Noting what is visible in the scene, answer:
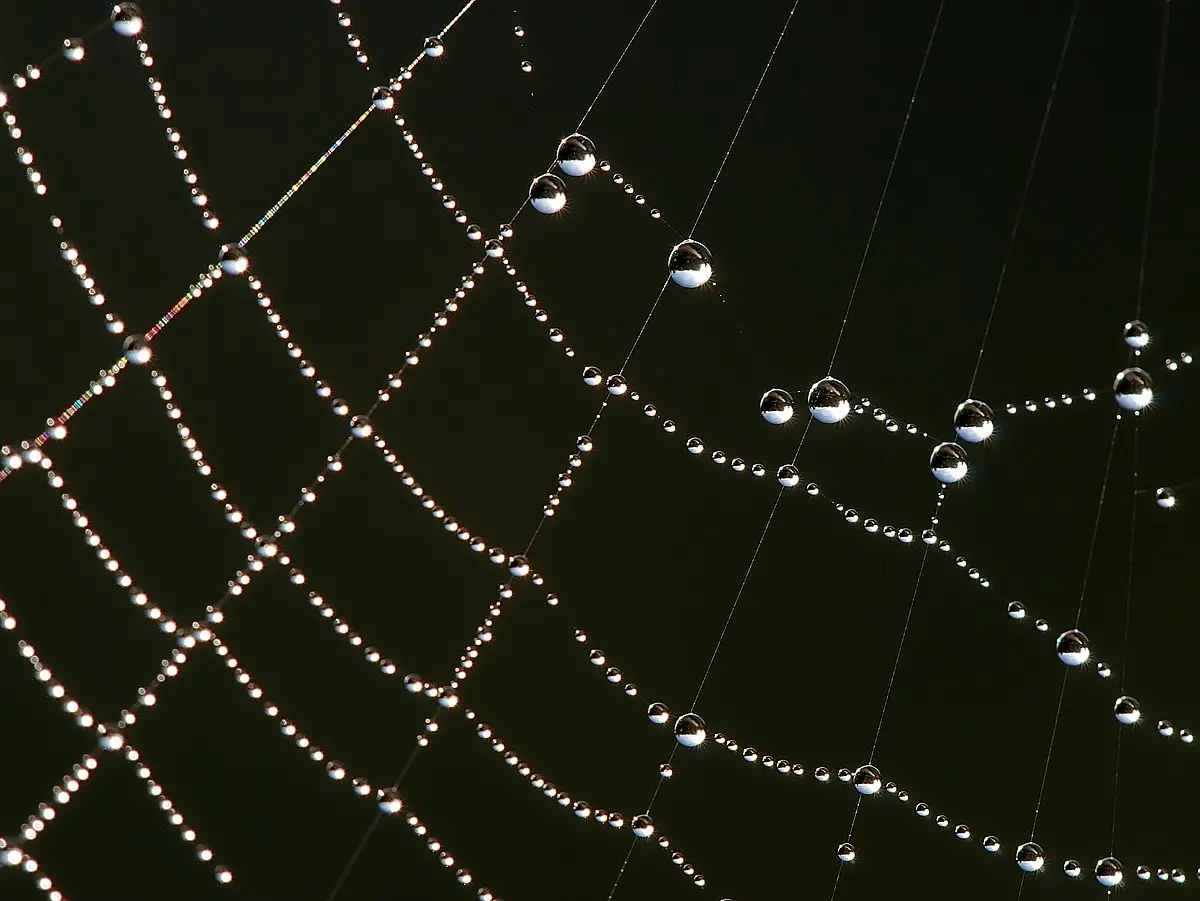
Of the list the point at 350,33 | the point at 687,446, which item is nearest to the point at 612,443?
the point at 687,446

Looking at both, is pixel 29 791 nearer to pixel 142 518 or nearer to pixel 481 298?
pixel 142 518

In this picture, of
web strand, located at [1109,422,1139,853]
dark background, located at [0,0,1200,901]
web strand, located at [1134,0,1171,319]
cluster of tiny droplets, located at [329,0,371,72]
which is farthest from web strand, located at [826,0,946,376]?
cluster of tiny droplets, located at [329,0,371,72]

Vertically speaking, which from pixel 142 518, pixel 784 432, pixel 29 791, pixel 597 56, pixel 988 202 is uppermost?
pixel 988 202

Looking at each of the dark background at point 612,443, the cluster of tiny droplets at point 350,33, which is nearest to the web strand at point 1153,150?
the dark background at point 612,443

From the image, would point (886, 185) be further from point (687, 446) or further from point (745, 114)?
point (687, 446)

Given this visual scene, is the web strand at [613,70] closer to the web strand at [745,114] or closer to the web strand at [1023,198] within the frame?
the web strand at [745,114]

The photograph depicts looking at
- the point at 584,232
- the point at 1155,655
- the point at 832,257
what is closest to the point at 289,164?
the point at 584,232

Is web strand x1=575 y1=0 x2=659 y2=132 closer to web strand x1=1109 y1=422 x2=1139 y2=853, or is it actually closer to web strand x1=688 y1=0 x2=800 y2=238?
web strand x1=688 y1=0 x2=800 y2=238

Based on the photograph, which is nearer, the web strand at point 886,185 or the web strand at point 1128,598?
the web strand at point 886,185
